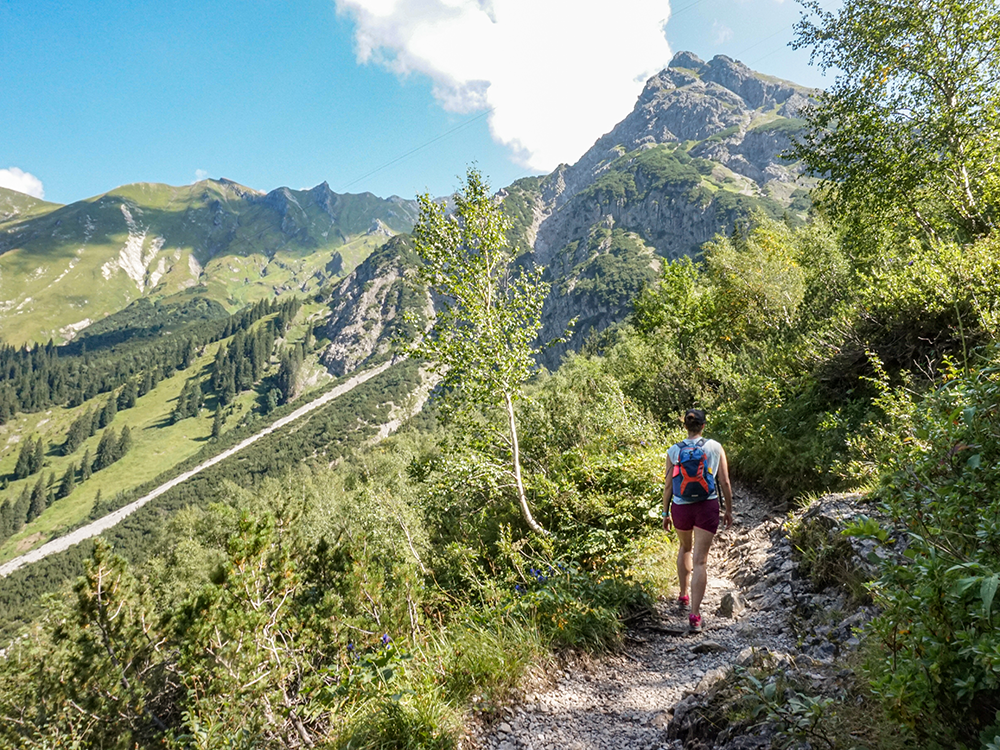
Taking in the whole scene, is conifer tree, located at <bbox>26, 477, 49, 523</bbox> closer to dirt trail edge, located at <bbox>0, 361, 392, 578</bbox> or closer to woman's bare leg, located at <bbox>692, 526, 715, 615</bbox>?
dirt trail edge, located at <bbox>0, 361, 392, 578</bbox>

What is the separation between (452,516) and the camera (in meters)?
11.2

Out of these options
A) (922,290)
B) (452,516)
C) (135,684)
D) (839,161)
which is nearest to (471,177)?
(452,516)

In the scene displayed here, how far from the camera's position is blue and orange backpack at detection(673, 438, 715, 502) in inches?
222

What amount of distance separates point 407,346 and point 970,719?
8598 mm

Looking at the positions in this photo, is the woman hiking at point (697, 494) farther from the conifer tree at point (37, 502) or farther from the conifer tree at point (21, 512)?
the conifer tree at point (37, 502)

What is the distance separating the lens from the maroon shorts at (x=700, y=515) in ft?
18.4

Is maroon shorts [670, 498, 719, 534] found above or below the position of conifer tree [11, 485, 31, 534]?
above

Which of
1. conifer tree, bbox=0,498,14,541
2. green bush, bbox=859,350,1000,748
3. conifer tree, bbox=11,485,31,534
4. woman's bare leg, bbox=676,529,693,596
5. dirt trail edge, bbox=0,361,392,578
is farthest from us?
conifer tree, bbox=11,485,31,534

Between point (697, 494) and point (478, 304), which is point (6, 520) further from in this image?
point (697, 494)

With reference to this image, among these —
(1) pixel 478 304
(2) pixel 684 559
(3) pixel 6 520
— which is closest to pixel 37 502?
(3) pixel 6 520

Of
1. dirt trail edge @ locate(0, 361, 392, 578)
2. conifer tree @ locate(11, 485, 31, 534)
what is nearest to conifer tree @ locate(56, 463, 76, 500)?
conifer tree @ locate(11, 485, 31, 534)

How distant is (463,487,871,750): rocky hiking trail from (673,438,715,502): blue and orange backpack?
60.0 inches

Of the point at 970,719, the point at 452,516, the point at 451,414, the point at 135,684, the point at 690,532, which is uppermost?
the point at 451,414

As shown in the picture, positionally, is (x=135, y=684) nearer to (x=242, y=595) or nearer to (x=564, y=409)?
(x=242, y=595)
